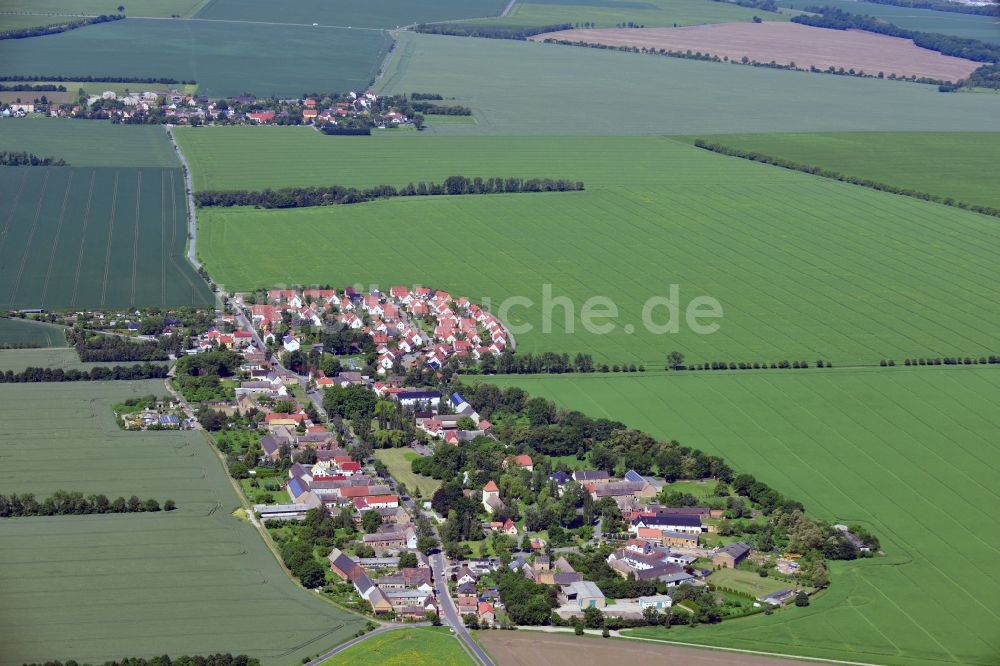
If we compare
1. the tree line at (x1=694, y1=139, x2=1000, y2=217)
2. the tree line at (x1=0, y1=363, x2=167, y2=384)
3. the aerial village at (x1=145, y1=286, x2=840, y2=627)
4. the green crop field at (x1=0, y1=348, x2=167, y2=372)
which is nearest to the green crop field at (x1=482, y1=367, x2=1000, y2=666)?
the aerial village at (x1=145, y1=286, x2=840, y2=627)

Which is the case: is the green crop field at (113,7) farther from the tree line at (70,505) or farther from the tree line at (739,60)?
the tree line at (70,505)

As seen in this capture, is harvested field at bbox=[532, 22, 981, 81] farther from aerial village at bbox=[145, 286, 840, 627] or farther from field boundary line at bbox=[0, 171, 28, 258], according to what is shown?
aerial village at bbox=[145, 286, 840, 627]

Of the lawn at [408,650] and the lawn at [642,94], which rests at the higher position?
the lawn at [642,94]

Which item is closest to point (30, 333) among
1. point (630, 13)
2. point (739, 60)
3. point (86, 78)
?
point (86, 78)

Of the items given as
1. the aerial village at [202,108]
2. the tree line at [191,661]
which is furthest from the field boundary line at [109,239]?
the tree line at [191,661]

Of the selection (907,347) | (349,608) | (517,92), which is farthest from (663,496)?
(517,92)

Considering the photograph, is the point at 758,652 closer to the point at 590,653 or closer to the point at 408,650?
the point at 590,653
